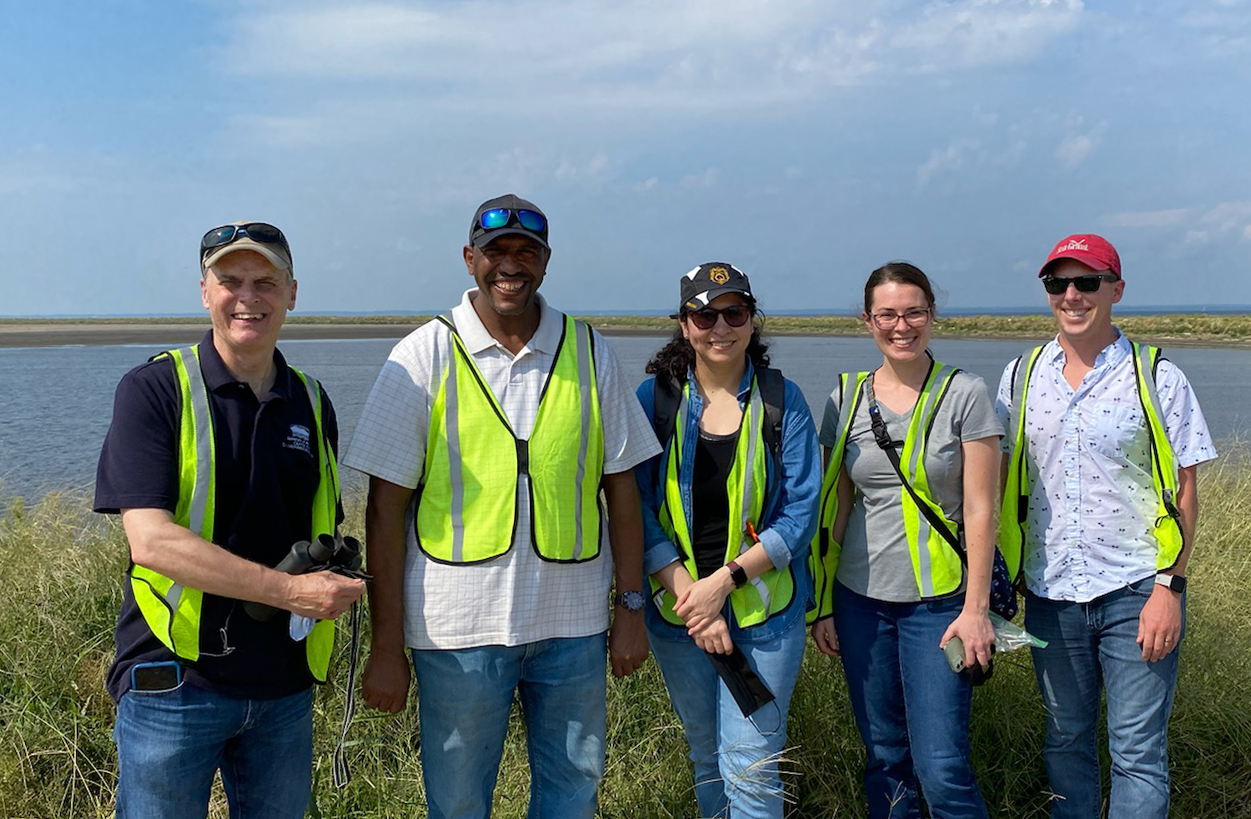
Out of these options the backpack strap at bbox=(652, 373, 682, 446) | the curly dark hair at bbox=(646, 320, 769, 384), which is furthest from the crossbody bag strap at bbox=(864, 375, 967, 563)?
the backpack strap at bbox=(652, 373, 682, 446)

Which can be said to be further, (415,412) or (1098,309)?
(1098,309)

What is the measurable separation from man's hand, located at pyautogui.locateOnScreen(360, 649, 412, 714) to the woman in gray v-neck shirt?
5.52 feet

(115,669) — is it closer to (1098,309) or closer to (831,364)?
(1098,309)

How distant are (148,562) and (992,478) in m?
2.77

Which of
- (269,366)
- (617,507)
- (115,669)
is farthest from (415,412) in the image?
(115,669)

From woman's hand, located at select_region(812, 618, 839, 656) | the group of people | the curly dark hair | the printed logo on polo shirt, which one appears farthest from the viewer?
woman's hand, located at select_region(812, 618, 839, 656)

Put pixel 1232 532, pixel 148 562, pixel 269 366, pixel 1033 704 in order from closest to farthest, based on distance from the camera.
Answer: pixel 148 562
pixel 269 366
pixel 1033 704
pixel 1232 532

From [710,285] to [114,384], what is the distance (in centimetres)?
2779

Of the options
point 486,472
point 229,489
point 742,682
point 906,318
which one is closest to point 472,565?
point 486,472

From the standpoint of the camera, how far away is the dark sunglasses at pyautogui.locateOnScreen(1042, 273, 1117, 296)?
3559 millimetres

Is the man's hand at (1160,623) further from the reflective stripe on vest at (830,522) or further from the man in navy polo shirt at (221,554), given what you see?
the man in navy polo shirt at (221,554)

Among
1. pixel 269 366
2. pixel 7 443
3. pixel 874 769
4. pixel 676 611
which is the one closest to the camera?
pixel 269 366

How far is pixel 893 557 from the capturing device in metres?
3.53

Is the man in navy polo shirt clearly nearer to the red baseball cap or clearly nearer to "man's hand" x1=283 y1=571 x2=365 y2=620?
"man's hand" x1=283 y1=571 x2=365 y2=620
